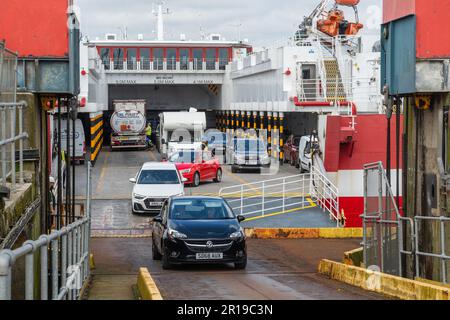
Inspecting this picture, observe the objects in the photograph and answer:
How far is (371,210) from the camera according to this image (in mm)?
17109

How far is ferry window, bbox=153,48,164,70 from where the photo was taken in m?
71.6

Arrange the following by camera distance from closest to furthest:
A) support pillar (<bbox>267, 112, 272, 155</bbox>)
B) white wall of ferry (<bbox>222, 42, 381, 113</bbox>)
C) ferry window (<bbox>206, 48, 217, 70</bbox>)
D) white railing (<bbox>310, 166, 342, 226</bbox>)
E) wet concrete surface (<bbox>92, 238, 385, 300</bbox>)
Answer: wet concrete surface (<bbox>92, 238, 385, 300</bbox>) < white railing (<bbox>310, 166, 342, 226</bbox>) < white wall of ferry (<bbox>222, 42, 381, 113</bbox>) < support pillar (<bbox>267, 112, 272, 155</bbox>) < ferry window (<bbox>206, 48, 217, 70</bbox>)

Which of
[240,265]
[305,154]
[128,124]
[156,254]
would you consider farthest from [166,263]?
[128,124]

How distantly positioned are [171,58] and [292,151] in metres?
26.7

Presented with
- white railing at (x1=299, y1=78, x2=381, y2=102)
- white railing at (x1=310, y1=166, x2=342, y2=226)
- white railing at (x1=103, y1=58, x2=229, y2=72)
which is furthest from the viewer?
white railing at (x1=103, y1=58, x2=229, y2=72)

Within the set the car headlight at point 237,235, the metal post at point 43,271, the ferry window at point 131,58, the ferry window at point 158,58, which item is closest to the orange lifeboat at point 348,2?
the ferry window at point 158,58

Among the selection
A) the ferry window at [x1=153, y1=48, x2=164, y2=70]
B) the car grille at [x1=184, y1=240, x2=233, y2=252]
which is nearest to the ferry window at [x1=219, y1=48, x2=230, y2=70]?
the ferry window at [x1=153, y1=48, x2=164, y2=70]

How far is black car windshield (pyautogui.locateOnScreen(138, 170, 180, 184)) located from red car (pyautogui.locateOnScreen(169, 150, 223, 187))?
5208 millimetres

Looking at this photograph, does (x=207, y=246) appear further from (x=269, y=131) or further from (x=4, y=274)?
(x=269, y=131)

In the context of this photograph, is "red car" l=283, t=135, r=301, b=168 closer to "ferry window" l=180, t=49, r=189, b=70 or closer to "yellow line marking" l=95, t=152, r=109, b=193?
"yellow line marking" l=95, t=152, r=109, b=193

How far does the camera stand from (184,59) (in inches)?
2837

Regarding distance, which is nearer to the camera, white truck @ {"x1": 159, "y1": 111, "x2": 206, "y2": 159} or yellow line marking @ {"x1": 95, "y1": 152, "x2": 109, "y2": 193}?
yellow line marking @ {"x1": 95, "y1": 152, "x2": 109, "y2": 193}

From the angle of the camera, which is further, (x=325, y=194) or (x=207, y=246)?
(x=325, y=194)
